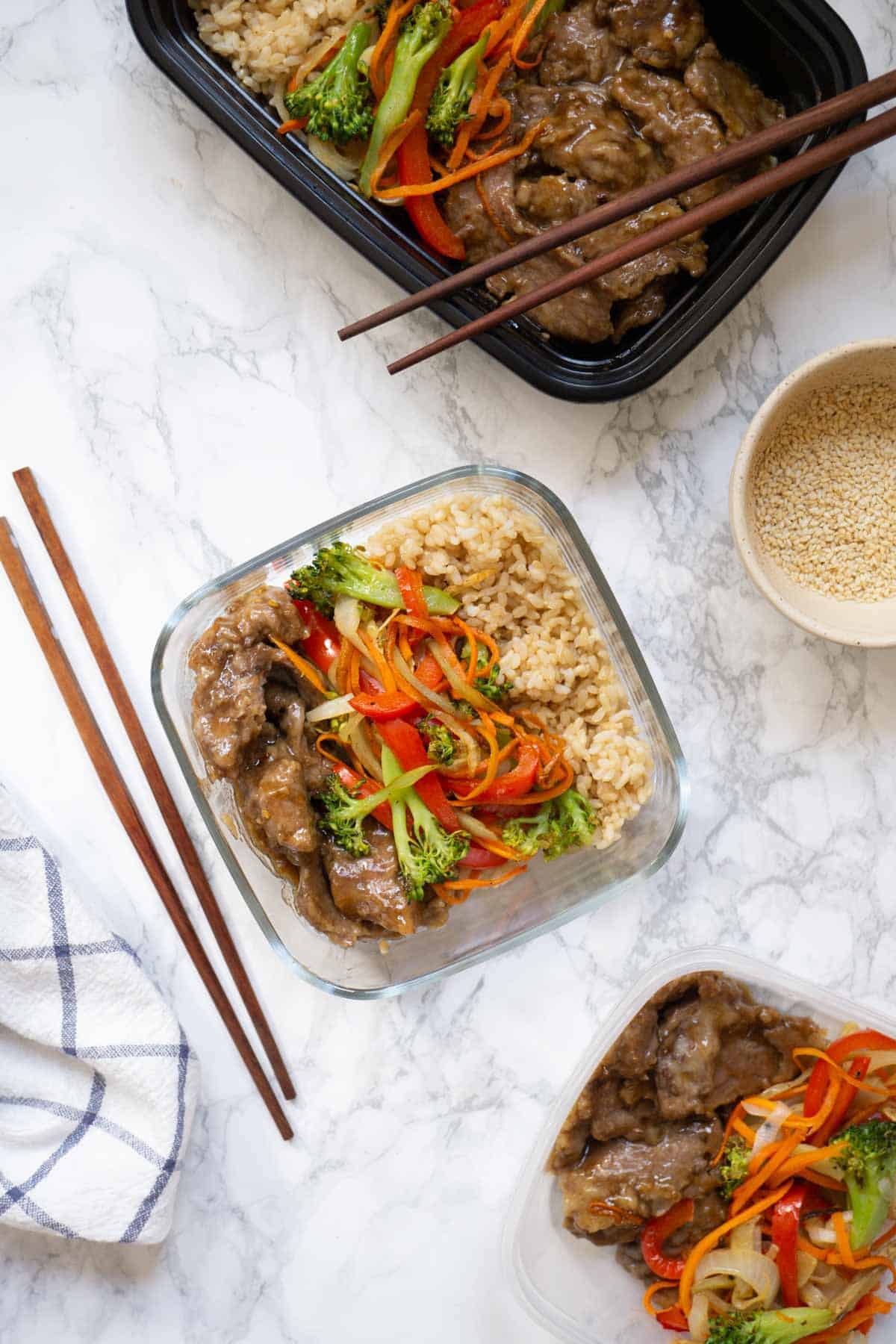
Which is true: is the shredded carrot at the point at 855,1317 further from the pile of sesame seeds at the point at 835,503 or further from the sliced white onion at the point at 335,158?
the sliced white onion at the point at 335,158

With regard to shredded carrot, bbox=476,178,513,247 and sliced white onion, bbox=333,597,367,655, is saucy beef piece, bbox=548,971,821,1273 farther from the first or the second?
shredded carrot, bbox=476,178,513,247

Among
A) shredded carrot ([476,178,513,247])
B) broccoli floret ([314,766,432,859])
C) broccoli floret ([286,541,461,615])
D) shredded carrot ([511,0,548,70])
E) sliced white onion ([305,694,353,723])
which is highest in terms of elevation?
shredded carrot ([511,0,548,70])

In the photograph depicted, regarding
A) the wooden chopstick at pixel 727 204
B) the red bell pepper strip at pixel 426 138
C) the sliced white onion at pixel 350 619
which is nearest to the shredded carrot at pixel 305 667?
the sliced white onion at pixel 350 619

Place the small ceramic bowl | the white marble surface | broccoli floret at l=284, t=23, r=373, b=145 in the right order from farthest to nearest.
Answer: the white marble surface → the small ceramic bowl → broccoli floret at l=284, t=23, r=373, b=145

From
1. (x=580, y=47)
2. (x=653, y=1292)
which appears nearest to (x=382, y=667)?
(x=580, y=47)

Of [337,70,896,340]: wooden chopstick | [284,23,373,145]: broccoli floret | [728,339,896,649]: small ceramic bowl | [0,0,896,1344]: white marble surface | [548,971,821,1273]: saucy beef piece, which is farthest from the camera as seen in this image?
[0,0,896,1344]: white marble surface

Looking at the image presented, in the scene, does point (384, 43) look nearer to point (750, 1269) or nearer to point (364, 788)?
point (364, 788)

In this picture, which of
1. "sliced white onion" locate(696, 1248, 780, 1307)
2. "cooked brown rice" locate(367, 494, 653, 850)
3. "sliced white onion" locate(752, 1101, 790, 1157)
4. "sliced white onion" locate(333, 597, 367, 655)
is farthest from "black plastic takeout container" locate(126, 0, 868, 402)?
"sliced white onion" locate(696, 1248, 780, 1307)
